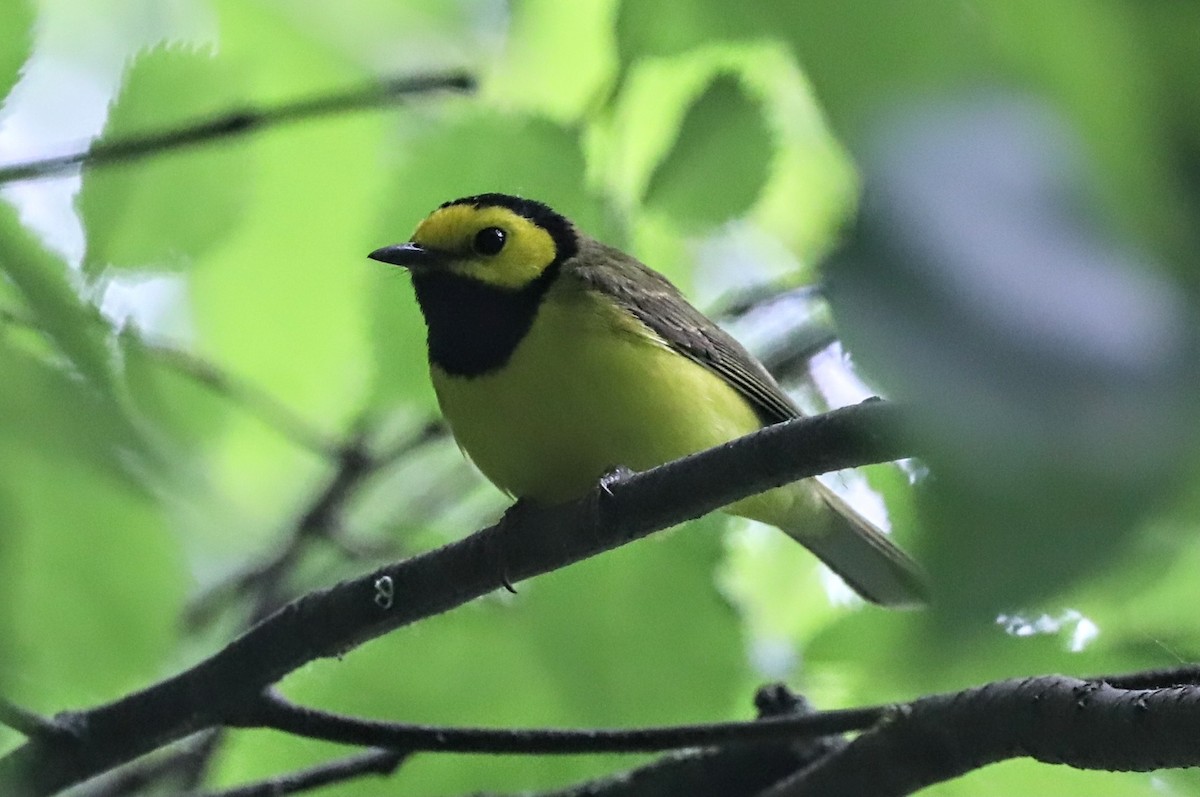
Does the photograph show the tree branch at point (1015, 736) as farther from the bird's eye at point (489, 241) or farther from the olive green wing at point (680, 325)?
the bird's eye at point (489, 241)

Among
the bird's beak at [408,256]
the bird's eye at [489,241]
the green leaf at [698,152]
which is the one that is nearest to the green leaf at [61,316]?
the green leaf at [698,152]

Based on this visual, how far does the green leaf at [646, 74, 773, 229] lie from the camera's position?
1.14 meters

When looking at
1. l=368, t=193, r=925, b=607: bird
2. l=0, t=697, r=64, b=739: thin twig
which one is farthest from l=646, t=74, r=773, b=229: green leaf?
l=0, t=697, r=64, b=739: thin twig

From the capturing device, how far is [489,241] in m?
2.08

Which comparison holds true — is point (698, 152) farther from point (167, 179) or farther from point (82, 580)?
point (82, 580)

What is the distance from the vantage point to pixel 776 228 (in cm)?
127

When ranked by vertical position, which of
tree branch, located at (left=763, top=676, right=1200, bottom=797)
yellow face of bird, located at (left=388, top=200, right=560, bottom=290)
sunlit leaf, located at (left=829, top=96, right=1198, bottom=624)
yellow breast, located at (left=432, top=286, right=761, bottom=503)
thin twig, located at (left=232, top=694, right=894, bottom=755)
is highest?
yellow face of bird, located at (left=388, top=200, right=560, bottom=290)

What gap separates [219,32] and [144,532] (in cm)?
102

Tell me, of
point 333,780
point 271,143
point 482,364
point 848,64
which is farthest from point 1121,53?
point 482,364

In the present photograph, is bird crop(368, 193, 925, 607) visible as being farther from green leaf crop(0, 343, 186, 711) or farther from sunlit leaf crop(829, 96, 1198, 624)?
sunlit leaf crop(829, 96, 1198, 624)

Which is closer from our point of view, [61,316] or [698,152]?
[61,316]

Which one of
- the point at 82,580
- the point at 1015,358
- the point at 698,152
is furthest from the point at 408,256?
the point at 1015,358

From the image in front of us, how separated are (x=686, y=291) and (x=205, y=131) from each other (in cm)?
76

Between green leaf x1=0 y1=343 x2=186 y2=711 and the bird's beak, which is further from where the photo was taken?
the bird's beak
